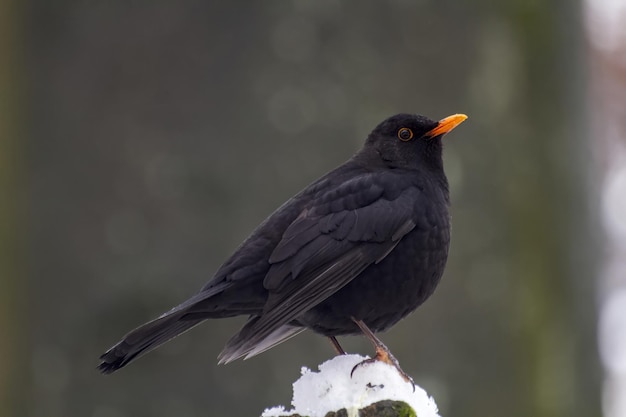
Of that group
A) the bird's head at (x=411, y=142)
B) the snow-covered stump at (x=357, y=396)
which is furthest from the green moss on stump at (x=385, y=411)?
the bird's head at (x=411, y=142)

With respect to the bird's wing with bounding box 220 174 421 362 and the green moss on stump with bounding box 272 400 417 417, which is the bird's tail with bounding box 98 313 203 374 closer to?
the bird's wing with bounding box 220 174 421 362

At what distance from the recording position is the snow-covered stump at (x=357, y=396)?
2877 mm

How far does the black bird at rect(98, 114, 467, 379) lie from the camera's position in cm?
349

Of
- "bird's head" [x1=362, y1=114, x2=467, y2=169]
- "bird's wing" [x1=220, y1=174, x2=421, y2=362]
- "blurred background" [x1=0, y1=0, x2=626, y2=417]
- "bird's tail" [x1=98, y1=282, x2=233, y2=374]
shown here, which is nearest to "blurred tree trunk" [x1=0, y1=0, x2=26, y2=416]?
"blurred background" [x1=0, y1=0, x2=626, y2=417]

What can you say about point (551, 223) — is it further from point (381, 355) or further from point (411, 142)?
point (381, 355)

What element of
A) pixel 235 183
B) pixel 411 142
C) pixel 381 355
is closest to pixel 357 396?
pixel 381 355

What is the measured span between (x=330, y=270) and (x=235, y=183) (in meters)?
1.29

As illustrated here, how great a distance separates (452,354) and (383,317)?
1319 mm

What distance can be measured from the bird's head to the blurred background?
0.59 meters

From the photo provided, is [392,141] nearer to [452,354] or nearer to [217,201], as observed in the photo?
[217,201]

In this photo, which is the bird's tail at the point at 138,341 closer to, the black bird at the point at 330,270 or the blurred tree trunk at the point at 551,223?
the black bird at the point at 330,270

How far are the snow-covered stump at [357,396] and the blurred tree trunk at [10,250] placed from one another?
1977 mm

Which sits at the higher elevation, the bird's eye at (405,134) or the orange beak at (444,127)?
the bird's eye at (405,134)

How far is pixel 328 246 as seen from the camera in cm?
369
